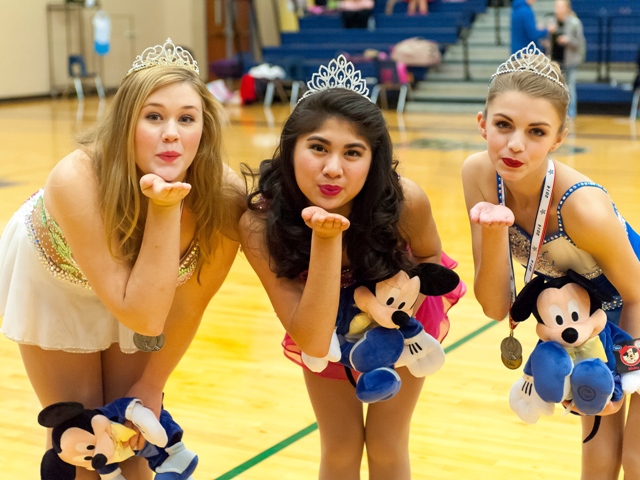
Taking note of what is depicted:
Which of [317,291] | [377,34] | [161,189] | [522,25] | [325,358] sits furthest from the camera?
[377,34]

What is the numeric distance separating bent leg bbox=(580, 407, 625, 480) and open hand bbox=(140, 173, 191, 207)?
132 cm

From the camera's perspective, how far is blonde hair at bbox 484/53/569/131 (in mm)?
2334

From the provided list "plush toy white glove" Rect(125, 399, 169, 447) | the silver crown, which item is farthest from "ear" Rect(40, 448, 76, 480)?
the silver crown

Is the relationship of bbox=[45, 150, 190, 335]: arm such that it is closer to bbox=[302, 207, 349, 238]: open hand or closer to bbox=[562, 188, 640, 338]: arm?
bbox=[302, 207, 349, 238]: open hand

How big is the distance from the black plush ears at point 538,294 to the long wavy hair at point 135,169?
2.63 feet

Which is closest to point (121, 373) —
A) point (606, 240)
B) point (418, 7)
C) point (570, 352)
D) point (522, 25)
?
point (570, 352)

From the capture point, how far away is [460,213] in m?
7.06

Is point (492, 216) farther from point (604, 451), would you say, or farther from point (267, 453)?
point (267, 453)

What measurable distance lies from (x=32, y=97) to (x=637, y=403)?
16.1 metres

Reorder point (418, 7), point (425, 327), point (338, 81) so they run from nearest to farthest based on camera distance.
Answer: point (338, 81) < point (425, 327) < point (418, 7)

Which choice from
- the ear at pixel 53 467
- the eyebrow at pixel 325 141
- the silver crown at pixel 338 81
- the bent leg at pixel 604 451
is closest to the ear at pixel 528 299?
the bent leg at pixel 604 451

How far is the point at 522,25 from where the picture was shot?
11039 millimetres

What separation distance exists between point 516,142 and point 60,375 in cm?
136

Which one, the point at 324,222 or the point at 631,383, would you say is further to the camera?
the point at 631,383
